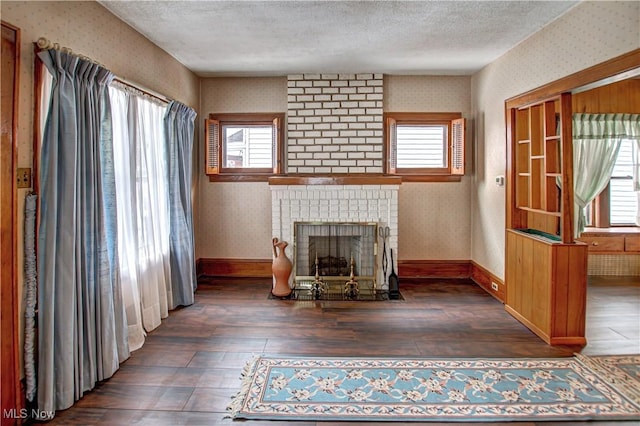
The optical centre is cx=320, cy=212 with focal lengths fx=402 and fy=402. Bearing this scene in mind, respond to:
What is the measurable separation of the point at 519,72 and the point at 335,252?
275 cm

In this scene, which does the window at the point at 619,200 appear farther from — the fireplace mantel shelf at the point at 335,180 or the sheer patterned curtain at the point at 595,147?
the fireplace mantel shelf at the point at 335,180

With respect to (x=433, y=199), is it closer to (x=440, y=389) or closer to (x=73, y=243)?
(x=440, y=389)

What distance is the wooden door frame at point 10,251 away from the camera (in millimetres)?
2074

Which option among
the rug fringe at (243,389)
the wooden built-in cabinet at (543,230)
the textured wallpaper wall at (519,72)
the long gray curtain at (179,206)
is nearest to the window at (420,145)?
the textured wallpaper wall at (519,72)

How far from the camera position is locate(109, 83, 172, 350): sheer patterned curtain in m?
3.18

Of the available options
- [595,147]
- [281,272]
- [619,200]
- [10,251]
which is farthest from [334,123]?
[619,200]

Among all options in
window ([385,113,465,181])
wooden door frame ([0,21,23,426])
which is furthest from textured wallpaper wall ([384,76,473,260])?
wooden door frame ([0,21,23,426])

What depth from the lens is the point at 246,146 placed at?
5395mm

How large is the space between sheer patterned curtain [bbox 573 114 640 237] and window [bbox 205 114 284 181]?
3786mm

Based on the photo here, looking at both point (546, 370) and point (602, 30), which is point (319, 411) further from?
point (602, 30)

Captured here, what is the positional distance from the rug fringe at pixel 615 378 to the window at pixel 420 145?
2.78 meters

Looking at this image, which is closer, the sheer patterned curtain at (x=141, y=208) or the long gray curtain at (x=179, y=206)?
the sheer patterned curtain at (x=141, y=208)

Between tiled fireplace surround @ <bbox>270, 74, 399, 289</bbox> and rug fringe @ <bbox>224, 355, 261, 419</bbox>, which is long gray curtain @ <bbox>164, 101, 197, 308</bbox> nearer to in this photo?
tiled fireplace surround @ <bbox>270, 74, 399, 289</bbox>

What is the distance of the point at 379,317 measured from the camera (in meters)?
3.86
